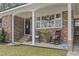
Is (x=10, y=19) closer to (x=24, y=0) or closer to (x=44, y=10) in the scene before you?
(x=44, y=10)

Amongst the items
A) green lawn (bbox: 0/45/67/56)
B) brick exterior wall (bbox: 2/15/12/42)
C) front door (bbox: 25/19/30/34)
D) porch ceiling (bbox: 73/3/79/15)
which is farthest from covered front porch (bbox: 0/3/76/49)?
green lawn (bbox: 0/45/67/56)

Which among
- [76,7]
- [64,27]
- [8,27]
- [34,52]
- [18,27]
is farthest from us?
[18,27]

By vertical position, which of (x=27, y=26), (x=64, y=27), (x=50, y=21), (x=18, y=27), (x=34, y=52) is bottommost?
(x=34, y=52)

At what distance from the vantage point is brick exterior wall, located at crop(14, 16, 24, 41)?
21.7m

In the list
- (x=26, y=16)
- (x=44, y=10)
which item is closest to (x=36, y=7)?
(x=44, y=10)

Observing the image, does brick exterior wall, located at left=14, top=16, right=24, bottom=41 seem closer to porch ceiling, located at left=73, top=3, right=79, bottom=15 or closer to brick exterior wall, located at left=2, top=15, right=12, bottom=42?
brick exterior wall, located at left=2, top=15, right=12, bottom=42

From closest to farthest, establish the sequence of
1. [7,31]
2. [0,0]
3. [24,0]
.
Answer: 1. [0,0]
2. [24,0]
3. [7,31]

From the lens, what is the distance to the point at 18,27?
2211cm

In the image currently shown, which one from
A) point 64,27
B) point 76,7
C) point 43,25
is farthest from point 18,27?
point 76,7

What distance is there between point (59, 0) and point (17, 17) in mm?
8227

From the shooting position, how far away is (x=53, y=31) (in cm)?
1909

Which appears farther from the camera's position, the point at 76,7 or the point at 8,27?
the point at 8,27

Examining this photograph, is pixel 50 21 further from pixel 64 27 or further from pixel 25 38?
pixel 25 38

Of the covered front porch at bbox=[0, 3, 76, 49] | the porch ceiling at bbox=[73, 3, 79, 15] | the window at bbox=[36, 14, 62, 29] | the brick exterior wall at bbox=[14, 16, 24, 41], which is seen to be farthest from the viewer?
the brick exterior wall at bbox=[14, 16, 24, 41]
